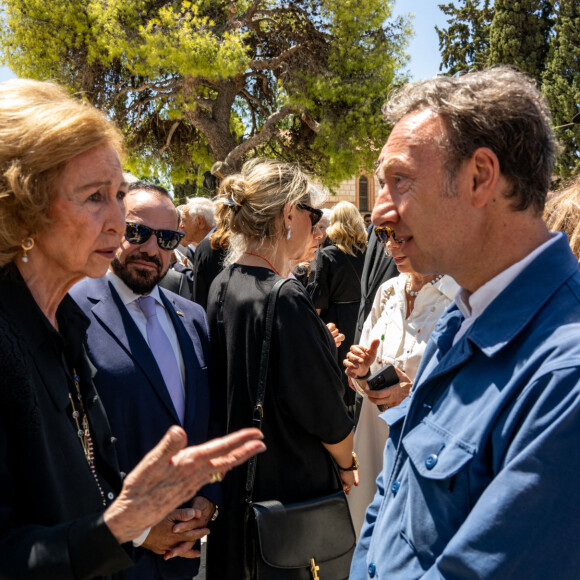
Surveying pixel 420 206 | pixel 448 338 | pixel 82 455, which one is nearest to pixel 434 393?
pixel 448 338

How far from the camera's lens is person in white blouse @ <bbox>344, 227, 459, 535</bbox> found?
255 cm

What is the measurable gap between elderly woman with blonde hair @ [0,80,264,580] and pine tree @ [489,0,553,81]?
82.5 feet

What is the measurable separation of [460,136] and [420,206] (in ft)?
0.64

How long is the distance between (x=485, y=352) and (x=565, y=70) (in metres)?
24.6

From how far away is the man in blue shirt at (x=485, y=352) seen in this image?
1014mm

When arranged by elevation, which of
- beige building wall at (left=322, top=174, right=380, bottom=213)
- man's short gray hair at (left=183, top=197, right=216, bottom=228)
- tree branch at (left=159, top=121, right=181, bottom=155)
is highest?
tree branch at (left=159, top=121, right=181, bottom=155)

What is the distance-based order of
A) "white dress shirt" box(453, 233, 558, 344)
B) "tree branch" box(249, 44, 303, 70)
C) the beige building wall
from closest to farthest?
1. "white dress shirt" box(453, 233, 558, 344)
2. "tree branch" box(249, 44, 303, 70)
3. the beige building wall

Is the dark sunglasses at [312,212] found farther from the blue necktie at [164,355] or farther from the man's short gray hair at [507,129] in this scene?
the man's short gray hair at [507,129]

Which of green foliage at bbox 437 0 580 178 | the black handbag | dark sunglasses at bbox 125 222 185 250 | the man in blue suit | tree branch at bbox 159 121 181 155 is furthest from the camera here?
green foliage at bbox 437 0 580 178

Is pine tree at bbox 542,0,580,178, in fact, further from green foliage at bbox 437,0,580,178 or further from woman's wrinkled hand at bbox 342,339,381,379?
woman's wrinkled hand at bbox 342,339,381,379

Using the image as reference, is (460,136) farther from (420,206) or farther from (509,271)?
(509,271)

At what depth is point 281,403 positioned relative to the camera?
2.27 m

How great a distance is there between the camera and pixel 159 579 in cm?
210

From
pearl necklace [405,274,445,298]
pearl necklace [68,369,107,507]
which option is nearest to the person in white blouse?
pearl necklace [405,274,445,298]
